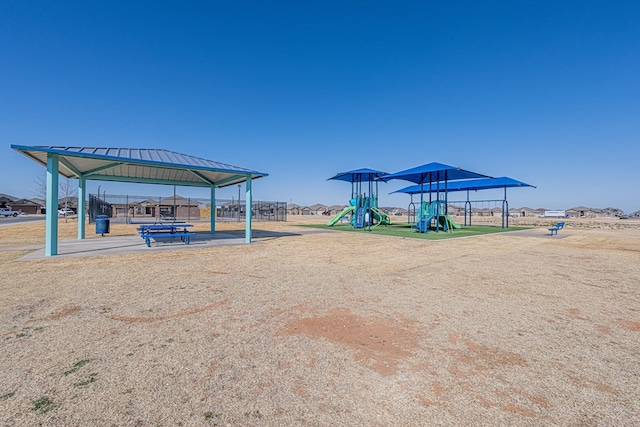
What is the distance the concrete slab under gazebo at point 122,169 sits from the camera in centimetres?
842

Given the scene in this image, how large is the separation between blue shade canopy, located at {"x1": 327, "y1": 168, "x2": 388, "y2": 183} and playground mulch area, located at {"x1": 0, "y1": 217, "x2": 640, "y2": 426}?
49.5 feet

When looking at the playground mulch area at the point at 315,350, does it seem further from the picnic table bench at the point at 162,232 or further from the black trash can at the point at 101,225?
the black trash can at the point at 101,225

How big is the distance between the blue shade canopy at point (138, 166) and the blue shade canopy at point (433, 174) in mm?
10298

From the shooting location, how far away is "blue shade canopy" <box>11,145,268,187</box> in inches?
356

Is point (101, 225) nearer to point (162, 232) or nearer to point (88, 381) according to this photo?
point (162, 232)

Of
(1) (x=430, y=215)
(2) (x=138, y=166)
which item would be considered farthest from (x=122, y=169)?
(1) (x=430, y=215)

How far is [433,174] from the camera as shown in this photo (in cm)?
1997

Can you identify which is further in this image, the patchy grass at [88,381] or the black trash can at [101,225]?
the black trash can at [101,225]

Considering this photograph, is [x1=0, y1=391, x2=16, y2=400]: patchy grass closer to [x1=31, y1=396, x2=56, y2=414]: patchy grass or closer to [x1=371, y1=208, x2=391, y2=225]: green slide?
[x1=31, y1=396, x2=56, y2=414]: patchy grass

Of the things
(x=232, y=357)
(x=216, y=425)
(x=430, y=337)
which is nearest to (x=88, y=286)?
(x=232, y=357)

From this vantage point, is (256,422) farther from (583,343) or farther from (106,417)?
(583,343)

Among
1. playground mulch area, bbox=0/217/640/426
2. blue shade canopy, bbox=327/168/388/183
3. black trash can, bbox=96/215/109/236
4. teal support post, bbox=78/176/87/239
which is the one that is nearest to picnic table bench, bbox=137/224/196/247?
teal support post, bbox=78/176/87/239

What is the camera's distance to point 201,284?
5660 mm

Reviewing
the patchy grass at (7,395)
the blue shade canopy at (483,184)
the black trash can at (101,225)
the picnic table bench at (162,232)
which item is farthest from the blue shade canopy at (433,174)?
the patchy grass at (7,395)
